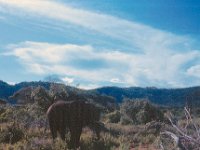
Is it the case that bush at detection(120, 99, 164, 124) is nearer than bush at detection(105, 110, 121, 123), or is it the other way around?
bush at detection(120, 99, 164, 124)

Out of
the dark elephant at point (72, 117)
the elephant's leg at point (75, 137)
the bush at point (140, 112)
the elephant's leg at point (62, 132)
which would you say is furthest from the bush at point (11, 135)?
the bush at point (140, 112)

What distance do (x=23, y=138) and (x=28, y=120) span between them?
22.5ft

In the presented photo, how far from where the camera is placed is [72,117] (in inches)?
699

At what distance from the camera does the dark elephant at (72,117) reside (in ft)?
58.1

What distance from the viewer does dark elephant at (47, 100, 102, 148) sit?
1772 centimetres

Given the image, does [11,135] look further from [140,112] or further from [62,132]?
[140,112]

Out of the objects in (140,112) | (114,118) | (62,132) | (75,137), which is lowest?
(75,137)

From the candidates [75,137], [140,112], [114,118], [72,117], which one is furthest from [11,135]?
[114,118]

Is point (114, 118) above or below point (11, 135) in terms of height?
above

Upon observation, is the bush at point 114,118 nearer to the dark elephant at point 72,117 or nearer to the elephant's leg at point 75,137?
the dark elephant at point 72,117

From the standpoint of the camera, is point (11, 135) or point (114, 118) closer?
point (11, 135)

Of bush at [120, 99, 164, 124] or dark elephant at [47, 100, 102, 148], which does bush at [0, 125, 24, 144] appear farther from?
bush at [120, 99, 164, 124]

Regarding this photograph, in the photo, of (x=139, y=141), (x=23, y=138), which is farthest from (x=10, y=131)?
(x=139, y=141)

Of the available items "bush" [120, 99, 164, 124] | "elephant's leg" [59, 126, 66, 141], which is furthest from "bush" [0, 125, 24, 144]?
"bush" [120, 99, 164, 124]
